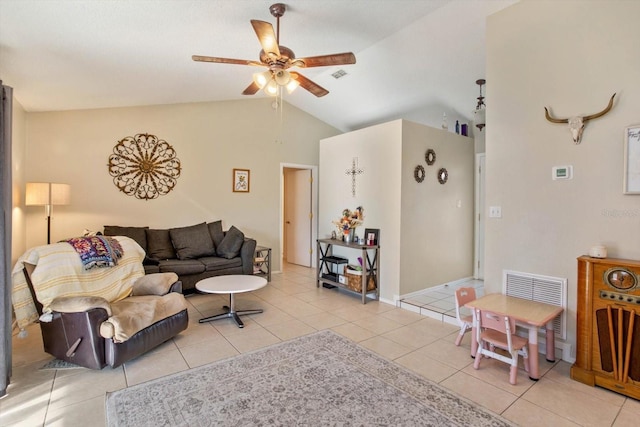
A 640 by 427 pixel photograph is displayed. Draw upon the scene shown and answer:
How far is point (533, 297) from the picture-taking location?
114 inches

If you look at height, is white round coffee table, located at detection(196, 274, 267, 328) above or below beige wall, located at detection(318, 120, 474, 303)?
below

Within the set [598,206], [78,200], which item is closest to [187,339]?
[78,200]

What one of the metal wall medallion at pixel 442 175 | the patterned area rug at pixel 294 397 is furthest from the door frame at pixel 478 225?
the patterned area rug at pixel 294 397

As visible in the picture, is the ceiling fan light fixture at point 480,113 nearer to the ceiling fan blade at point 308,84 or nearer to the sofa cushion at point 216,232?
the ceiling fan blade at point 308,84

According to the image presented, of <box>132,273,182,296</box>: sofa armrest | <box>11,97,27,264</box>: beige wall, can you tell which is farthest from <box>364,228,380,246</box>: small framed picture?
<box>11,97,27,264</box>: beige wall

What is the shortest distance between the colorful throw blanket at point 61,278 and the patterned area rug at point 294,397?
1073 millimetres

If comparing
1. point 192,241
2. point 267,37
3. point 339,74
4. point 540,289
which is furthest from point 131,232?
point 540,289

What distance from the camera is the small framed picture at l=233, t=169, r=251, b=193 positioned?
554 cm

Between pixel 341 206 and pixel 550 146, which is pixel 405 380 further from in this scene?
pixel 341 206

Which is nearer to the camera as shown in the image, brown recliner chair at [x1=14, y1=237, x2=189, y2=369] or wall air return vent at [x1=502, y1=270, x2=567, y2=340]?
brown recliner chair at [x1=14, y1=237, x2=189, y2=369]

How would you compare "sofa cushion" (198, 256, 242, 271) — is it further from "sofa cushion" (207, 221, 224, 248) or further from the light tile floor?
the light tile floor

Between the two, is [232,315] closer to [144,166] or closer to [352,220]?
[352,220]

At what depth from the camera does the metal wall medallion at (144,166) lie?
14.9 ft

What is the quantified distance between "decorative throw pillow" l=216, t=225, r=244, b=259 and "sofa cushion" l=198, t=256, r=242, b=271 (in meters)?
0.08
